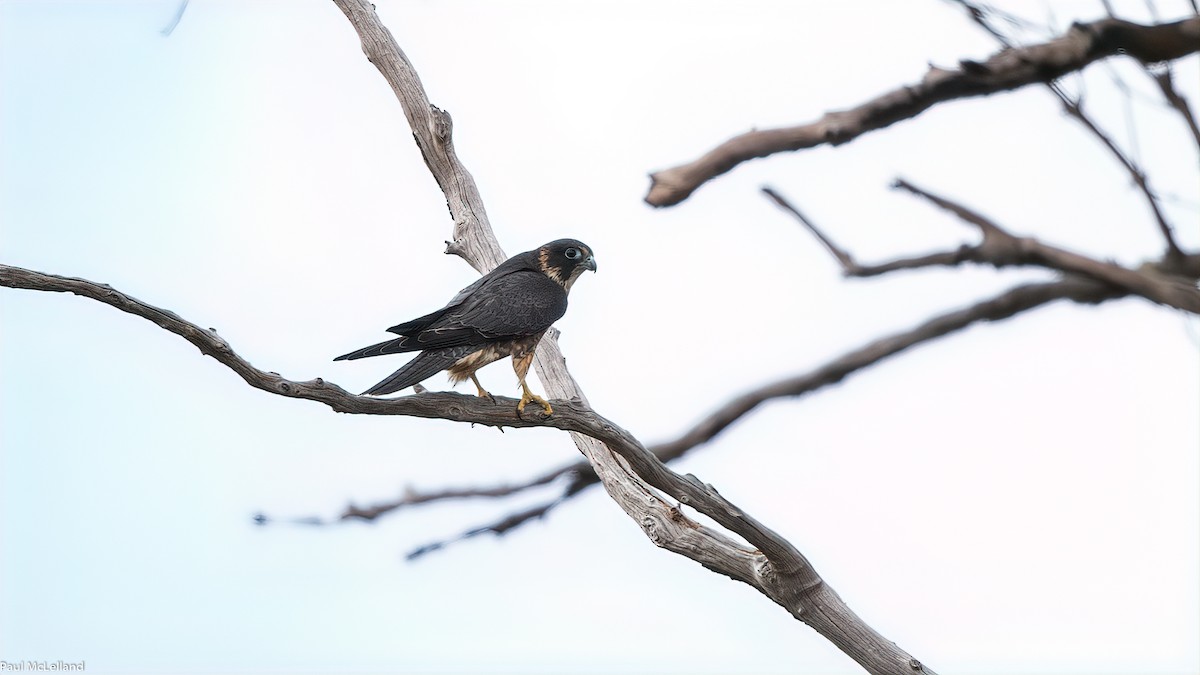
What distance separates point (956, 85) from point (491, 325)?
280 cm

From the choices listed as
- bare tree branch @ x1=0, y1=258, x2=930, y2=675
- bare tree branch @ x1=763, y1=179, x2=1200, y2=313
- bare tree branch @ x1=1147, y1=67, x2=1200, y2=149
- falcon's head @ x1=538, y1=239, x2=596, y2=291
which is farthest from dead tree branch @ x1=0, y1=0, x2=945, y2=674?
bare tree branch @ x1=1147, y1=67, x2=1200, y2=149

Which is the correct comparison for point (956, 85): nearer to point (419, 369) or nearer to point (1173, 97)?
point (1173, 97)

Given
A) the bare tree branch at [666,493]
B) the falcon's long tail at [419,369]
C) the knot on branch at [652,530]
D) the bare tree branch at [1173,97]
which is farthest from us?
the knot on branch at [652,530]

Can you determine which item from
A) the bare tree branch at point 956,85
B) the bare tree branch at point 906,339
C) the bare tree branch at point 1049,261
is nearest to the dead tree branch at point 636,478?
the bare tree branch at point 906,339

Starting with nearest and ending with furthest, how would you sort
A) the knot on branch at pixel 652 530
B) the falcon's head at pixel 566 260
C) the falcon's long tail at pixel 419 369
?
the falcon's long tail at pixel 419 369 < the knot on branch at pixel 652 530 < the falcon's head at pixel 566 260

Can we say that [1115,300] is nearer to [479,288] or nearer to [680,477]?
[680,477]

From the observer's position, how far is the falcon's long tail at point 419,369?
3457 millimetres

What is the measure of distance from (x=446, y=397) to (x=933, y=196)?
2.56 metres

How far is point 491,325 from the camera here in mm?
3979

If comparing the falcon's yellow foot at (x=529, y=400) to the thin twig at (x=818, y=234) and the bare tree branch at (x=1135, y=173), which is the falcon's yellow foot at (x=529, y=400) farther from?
the bare tree branch at (x=1135, y=173)

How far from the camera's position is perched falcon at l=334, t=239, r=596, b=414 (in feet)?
12.1

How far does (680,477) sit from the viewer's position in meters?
3.70

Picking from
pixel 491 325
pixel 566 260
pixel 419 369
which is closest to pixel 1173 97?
pixel 419 369

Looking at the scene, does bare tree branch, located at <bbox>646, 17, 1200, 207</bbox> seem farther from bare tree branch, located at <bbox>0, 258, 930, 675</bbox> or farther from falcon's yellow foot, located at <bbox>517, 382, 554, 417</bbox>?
falcon's yellow foot, located at <bbox>517, 382, 554, 417</bbox>
